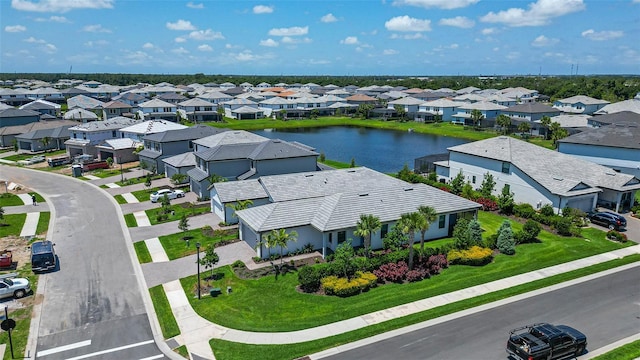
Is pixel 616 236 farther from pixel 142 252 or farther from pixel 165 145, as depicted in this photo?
pixel 165 145

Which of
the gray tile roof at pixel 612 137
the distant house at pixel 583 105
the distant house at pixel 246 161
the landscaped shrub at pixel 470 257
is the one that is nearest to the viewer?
the landscaped shrub at pixel 470 257

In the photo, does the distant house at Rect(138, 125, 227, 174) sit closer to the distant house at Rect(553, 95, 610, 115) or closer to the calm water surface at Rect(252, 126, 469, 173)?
the calm water surface at Rect(252, 126, 469, 173)

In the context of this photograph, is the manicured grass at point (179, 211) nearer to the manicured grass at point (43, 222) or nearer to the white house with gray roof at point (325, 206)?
the white house with gray roof at point (325, 206)

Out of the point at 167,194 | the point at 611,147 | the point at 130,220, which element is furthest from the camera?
the point at 611,147

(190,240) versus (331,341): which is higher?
(331,341)

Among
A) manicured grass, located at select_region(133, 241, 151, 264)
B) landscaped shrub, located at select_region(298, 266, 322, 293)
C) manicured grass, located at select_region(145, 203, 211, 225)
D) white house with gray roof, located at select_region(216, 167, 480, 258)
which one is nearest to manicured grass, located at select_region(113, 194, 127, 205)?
manicured grass, located at select_region(145, 203, 211, 225)

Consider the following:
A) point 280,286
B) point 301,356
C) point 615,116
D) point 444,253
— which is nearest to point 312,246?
point 280,286

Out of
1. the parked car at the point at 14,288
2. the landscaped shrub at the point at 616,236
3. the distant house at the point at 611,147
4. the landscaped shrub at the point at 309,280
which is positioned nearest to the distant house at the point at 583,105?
the distant house at the point at 611,147

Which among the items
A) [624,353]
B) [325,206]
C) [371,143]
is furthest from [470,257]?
[371,143]
